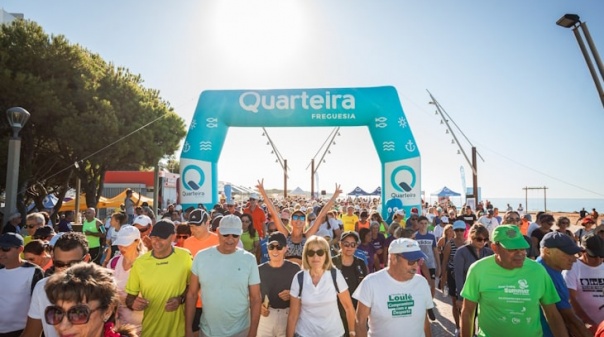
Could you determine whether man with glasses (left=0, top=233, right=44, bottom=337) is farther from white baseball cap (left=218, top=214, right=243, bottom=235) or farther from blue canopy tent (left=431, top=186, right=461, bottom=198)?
blue canopy tent (left=431, top=186, right=461, bottom=198)

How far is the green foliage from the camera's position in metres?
16.3

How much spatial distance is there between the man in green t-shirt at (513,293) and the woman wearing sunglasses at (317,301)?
43.9 inches

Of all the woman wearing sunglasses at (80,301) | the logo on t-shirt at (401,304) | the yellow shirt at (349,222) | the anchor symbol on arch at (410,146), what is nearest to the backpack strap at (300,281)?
the logo on t-shirt at (401,304)

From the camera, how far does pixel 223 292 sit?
3.38 m

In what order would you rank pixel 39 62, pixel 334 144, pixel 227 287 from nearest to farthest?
pixel 227 287, pixel 39 62, pixel 334 144

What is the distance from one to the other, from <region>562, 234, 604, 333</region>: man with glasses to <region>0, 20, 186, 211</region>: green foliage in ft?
47.1

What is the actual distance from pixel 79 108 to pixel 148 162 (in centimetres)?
455

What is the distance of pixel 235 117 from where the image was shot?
40.8 feet

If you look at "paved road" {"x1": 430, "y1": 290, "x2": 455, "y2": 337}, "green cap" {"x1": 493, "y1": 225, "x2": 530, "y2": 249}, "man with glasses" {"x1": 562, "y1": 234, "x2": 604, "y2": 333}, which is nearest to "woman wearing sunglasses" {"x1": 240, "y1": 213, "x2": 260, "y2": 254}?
"paved road" {"x1": 430, "y1": 290, "x2": 455, "y2": 337}

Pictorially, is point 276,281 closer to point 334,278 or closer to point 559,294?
point 334,278

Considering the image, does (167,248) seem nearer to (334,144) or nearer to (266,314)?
(266,314)

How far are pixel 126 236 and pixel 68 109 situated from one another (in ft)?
54.2

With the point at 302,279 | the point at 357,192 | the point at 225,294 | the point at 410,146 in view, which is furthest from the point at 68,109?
the point at 357,192

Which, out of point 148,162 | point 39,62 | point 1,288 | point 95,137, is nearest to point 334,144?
point 148,162
